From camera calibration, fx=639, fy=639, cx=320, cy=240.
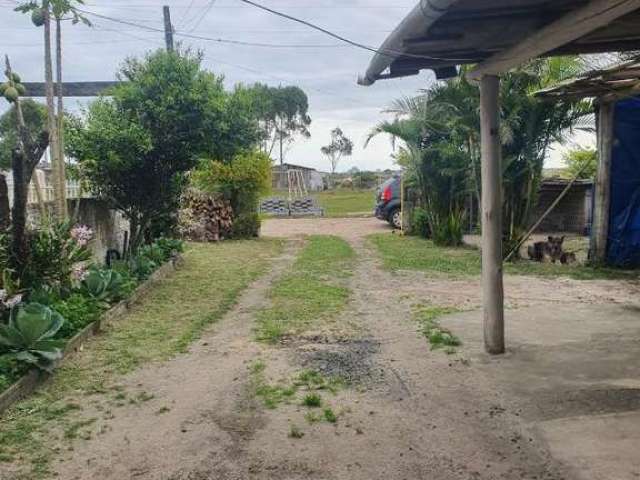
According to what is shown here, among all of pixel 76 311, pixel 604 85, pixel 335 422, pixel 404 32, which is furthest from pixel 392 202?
pixel 335 422

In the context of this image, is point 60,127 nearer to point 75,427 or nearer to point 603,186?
point 75,427

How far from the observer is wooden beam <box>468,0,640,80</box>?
3680 millimetres

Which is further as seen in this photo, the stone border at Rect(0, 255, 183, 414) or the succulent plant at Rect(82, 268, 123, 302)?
the succulent plant at Rect(82, 268, 123, 302)

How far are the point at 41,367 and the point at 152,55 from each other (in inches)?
225

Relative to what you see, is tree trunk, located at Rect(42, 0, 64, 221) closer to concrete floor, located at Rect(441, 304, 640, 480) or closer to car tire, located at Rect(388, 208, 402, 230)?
concrete floor, located at Rect(441, 304, 640, 480)

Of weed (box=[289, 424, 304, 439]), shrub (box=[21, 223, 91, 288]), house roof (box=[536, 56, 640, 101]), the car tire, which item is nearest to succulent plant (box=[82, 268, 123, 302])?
shrub (box=[21, 223, 91, 288])

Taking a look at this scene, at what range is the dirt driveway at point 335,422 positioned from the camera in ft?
11.0

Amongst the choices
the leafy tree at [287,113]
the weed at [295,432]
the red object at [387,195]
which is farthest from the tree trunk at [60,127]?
the leafy tree at [287,113]

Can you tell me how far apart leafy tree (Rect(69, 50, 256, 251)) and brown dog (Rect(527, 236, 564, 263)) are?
18.0 ft

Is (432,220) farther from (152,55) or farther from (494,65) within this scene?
(494,65)

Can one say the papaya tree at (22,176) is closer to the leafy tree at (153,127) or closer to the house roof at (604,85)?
the leafy tree at (153,127)

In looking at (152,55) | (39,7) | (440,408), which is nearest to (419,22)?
(440,408)

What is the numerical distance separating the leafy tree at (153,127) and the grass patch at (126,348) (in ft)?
5.66

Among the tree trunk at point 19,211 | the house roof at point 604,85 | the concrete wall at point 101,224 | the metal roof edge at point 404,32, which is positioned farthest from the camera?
the concrete wall at point 101,224
